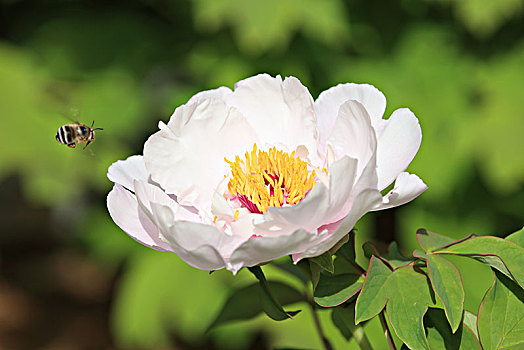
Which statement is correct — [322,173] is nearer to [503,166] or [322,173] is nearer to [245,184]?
[245,184]

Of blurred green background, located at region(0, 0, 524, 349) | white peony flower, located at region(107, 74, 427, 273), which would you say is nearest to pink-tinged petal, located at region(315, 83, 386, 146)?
white peony flower, located at region(107, 74, 427, 273)

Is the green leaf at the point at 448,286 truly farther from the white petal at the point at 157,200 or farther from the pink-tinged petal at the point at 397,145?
the white petal at the point at 157,200

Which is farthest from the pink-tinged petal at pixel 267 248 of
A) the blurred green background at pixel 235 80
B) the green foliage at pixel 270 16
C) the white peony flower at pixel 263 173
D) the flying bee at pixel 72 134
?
the green foliage at pixel 270 16

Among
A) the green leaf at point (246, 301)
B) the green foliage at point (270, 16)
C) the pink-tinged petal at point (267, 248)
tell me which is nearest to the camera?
the pink-tinged petal at point (267, 248)

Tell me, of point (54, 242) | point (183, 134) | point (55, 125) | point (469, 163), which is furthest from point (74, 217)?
point (183, 134)

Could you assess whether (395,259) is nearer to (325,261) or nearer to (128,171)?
(325,261)

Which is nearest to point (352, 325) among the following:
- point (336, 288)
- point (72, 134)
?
point (336, 288)
